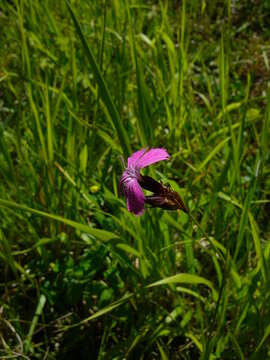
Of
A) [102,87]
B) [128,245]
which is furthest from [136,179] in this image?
[128,245]

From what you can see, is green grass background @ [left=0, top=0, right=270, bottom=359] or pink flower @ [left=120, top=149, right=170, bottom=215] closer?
pink flower @ [left=120, top=149, right=170, bottom=215]

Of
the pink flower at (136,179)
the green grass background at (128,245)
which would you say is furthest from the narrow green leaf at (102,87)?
the green grass background at (128,245)

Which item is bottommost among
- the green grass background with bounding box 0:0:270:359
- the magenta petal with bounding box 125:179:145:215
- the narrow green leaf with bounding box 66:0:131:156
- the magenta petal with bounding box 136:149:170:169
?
the green grass background with bounding box 0:0:270:359

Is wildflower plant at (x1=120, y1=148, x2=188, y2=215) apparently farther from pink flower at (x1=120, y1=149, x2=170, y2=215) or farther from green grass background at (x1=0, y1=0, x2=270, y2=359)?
green grass background at (x1=0, y1=0, x2=270, y2=359)

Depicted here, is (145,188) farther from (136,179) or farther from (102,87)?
(102,87)

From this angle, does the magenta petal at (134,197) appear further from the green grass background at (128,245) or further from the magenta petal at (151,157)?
the green grass background at (128,245)

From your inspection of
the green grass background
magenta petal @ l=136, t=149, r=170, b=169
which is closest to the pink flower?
magenta petal @ l=136, t=149, r=170, b=169

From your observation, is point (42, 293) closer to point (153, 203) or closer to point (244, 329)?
point (244, 329)
